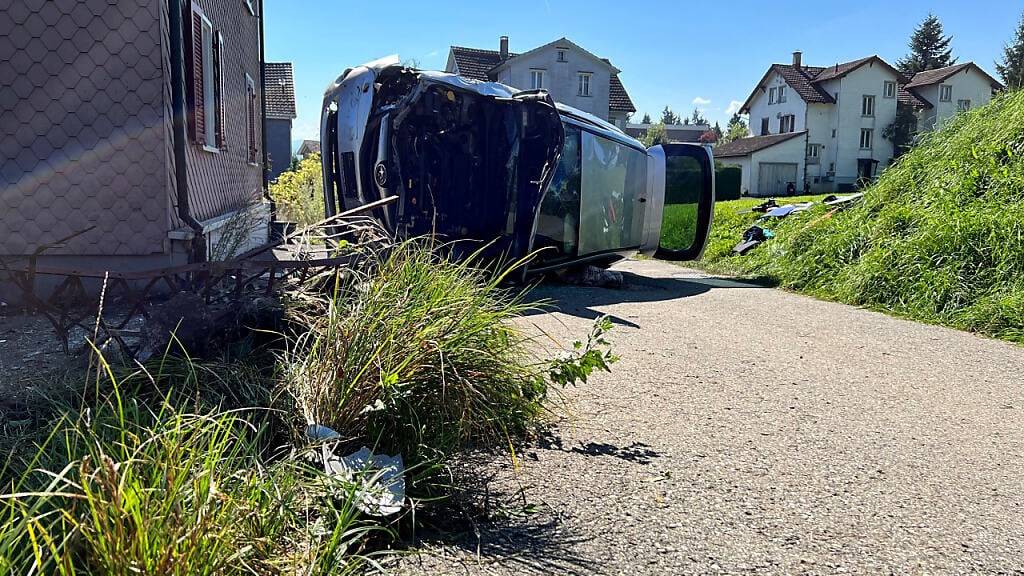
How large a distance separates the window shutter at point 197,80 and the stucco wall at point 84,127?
1262mm

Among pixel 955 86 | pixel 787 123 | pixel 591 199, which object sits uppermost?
pixel 955 86

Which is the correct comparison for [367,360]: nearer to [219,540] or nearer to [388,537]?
[388,537]

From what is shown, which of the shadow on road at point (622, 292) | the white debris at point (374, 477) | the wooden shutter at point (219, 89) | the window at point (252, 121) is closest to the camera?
the white debris at point (374, 477)

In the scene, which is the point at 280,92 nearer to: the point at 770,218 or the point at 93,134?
the point at 770,218

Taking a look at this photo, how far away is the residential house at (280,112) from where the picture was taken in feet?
115

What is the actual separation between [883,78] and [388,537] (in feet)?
205

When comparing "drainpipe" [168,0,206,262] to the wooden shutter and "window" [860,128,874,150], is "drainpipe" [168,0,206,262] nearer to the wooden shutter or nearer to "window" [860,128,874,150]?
the wooden shutter

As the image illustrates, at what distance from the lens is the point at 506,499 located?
3.25 metres

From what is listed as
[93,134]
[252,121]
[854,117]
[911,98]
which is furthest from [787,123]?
[93,134]

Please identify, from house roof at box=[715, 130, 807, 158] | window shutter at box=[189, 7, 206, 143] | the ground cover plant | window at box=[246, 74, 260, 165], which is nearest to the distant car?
window shutter at box=[189, 7, 206, 143]

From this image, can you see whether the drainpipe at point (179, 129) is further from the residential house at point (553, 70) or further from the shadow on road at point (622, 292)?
the residential house at point (553, 70)

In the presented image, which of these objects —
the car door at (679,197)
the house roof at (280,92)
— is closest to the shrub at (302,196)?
the car door at (679,197)

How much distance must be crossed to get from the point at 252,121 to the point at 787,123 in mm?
53890

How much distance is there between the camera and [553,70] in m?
52.2
